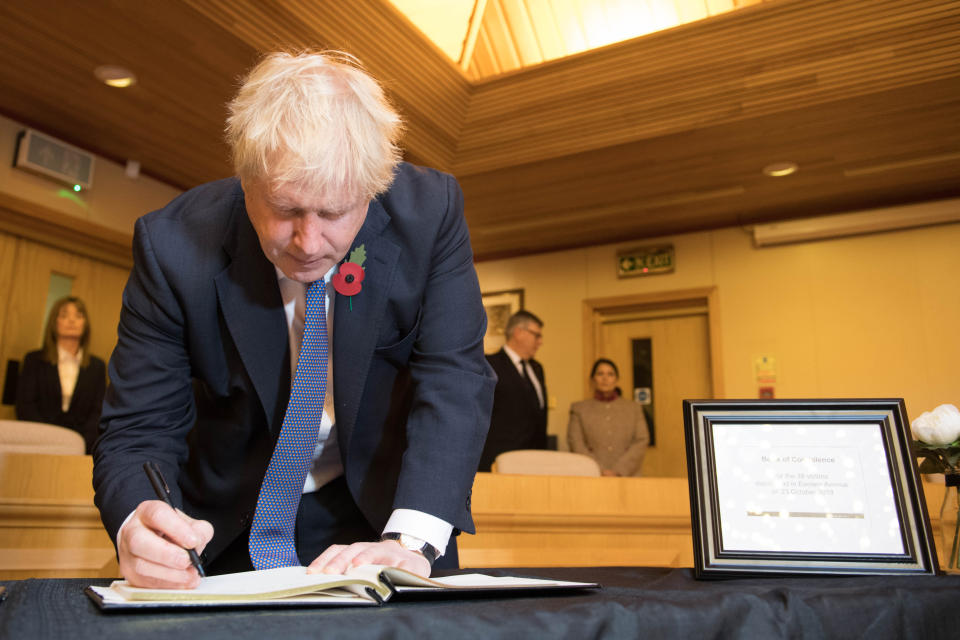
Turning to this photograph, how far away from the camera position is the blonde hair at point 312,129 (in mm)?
826

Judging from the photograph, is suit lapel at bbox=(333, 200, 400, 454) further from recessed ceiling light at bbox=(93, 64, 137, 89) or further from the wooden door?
the wooden door

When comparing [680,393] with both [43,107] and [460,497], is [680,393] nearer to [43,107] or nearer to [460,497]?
[43,107]

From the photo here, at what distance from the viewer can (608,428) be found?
5.22m

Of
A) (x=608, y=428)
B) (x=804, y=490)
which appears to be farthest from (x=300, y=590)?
(x=608, y=428)

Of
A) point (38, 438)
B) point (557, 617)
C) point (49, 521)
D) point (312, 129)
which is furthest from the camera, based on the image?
point (38, 438)

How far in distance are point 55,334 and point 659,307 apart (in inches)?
169

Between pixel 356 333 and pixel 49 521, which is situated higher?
pixel 356 333

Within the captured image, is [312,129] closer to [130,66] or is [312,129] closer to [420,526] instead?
[420,526]

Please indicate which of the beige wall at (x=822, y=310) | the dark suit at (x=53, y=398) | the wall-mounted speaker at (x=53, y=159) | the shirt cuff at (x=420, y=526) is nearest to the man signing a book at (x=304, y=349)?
the shirt cuff at (x=420, y=526)

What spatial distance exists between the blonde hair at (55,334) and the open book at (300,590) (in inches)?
171

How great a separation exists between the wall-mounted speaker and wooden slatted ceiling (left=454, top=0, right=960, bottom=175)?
238cm

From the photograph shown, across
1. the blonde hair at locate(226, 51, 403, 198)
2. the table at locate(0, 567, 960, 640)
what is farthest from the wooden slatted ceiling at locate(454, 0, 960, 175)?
the table at locate(0, 567, 960, 640)

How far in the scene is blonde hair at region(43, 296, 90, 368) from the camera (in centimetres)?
442

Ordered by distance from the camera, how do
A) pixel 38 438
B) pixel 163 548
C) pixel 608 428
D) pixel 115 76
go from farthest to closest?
pixel 608 428, pixel 115 76, pixel 38 438, pixel 163 548
